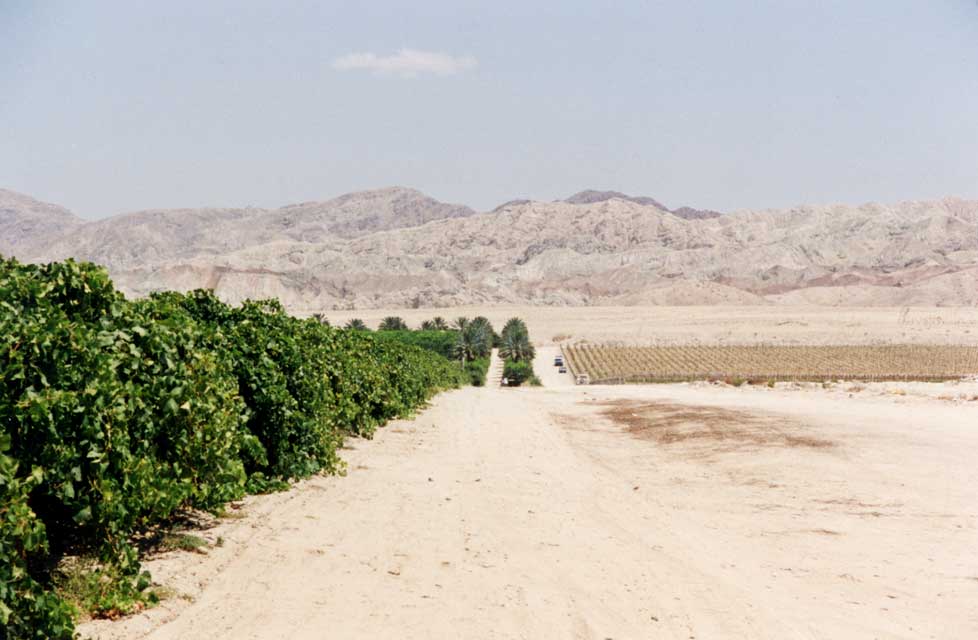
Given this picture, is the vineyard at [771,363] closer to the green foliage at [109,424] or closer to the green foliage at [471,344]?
the green foliage at [471,344]

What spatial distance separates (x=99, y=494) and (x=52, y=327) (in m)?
1.37

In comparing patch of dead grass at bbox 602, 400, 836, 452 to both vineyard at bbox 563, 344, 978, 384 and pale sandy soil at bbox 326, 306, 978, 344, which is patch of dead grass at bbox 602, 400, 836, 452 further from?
pale sandy soil at bbox 326, 306, 978, 344

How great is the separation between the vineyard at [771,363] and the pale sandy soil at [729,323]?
34.1 feet

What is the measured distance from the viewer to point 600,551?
938 centimetres

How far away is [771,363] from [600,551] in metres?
72.3

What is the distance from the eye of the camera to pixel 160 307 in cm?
947

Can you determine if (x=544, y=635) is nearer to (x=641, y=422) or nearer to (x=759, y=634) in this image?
(x=759, y=634)

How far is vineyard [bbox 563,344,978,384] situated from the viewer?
65438mm

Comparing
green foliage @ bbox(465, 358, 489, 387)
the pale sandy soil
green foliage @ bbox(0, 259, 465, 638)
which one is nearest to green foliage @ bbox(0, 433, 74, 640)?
green foliage @ bbox(0, 259, 465, 638)

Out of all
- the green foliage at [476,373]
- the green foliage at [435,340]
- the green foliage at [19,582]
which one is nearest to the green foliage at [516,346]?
the green foliage at [435,340]

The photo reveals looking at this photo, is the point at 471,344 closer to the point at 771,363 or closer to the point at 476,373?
the point at 476,373

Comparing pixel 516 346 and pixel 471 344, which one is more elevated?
pixel 471 344

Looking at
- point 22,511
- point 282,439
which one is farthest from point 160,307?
point 22,511

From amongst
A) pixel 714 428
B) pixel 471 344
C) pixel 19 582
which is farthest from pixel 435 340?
pixel 19 582
